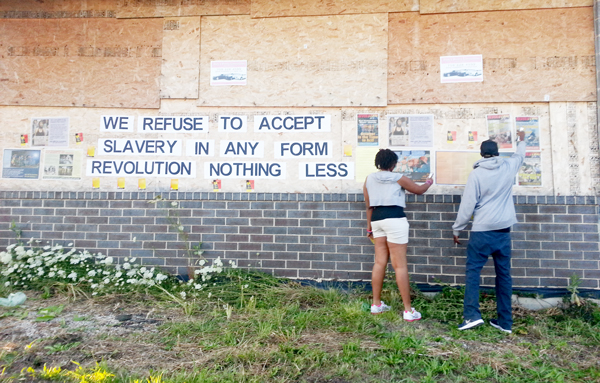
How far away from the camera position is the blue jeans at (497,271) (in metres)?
4.19

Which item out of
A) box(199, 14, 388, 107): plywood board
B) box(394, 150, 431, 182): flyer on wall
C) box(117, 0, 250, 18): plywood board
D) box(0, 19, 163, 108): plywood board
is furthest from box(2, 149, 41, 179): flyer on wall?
box(394, 150, 431, 182): flyer on wall

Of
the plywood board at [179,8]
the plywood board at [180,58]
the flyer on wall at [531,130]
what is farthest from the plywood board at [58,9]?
the flyer on wall at [531,130]

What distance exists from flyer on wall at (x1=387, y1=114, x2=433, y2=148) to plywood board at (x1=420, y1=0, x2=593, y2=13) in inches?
55.2

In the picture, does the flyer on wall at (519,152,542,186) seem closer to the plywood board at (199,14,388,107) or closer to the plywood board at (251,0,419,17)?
the plywood board at (199,14,388,107)

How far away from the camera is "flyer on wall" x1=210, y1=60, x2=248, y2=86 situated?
5.72m

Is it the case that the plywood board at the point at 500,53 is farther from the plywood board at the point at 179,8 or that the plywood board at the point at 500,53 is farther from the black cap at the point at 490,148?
the plywood board at the point at 179,8

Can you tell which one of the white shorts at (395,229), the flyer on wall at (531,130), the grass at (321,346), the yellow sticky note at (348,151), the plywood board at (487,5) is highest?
the plywood board at (487,5)

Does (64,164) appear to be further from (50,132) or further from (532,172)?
(532,172)

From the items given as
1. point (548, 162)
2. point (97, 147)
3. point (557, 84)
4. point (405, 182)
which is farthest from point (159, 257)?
point (557, 84)

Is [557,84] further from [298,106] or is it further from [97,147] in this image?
[97,147]

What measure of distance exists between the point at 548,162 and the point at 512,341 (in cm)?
245

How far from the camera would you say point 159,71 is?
19.0ft

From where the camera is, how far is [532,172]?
5.25 meters

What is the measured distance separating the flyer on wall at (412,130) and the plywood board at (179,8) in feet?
8.28
